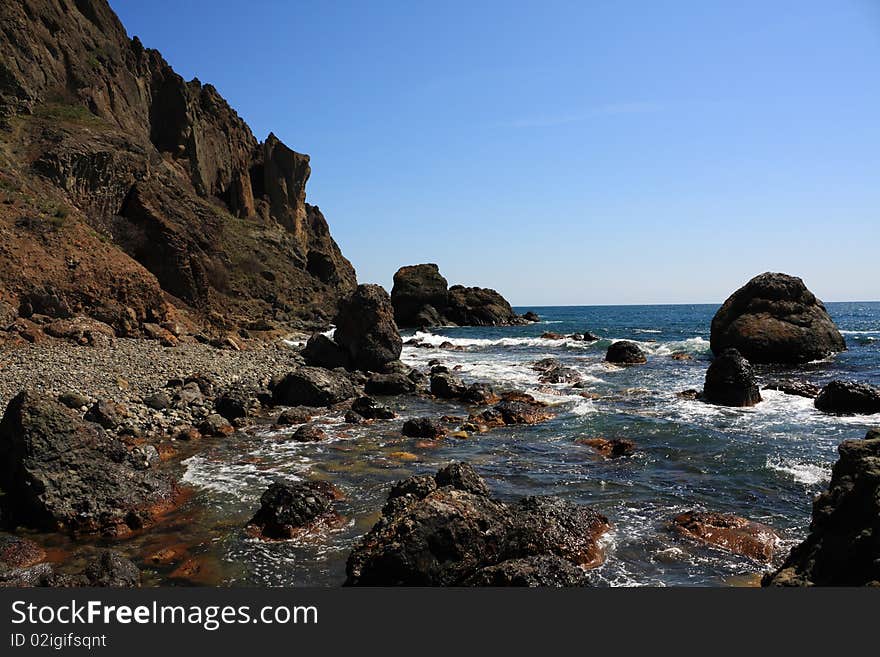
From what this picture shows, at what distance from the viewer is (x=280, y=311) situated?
198 ft

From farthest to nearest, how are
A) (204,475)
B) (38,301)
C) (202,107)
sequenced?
(202,107) < (38,301) < (204,475)

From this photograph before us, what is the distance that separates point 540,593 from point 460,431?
12782 mm

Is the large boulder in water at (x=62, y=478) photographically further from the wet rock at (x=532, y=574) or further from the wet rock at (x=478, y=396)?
the wet rock at (x=478, y=396)

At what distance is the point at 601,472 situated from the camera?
1312cm

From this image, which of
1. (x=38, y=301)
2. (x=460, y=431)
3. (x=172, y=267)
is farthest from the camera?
(x=172, y=267)

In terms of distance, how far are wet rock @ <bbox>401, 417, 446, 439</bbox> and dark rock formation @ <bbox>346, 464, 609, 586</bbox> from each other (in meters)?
8.06

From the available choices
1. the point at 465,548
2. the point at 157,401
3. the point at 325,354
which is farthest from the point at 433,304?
the point at 465,548

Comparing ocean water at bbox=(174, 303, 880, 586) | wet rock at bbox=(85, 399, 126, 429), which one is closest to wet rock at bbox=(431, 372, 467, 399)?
ocean water at bbox=(174, 303, 880, 586)

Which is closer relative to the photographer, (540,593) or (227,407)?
(540,593)

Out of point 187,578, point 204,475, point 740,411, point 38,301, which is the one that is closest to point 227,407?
point 204,475

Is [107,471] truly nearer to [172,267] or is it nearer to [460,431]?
[460,431]

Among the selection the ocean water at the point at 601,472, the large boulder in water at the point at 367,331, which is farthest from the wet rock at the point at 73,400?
the large boulder in water at the point at 367,331

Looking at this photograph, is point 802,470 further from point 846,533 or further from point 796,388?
point 796,388

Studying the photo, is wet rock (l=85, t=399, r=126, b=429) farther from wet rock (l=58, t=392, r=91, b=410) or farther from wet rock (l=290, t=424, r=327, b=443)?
wet rock (l=290, t=424, r=327, b=443)
